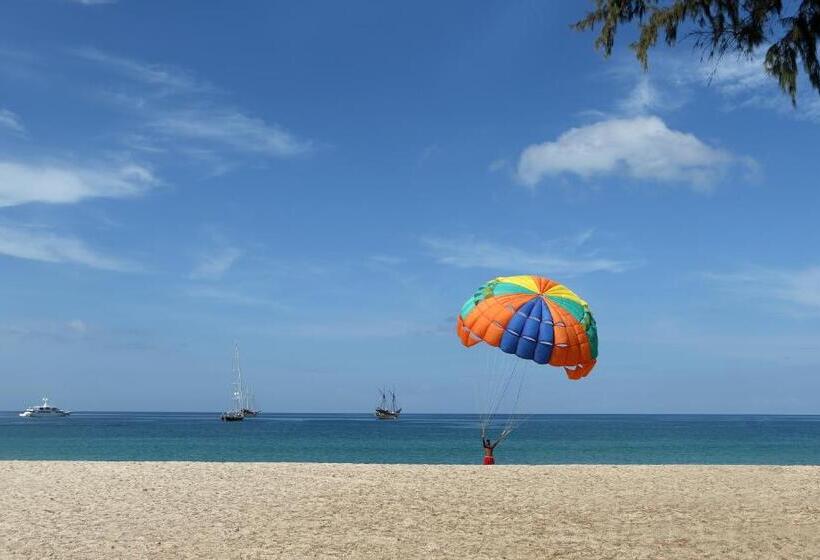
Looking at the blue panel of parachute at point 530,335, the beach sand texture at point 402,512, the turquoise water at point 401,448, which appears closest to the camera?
the beach sand texture at point 402,512

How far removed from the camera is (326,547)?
10.8 metres

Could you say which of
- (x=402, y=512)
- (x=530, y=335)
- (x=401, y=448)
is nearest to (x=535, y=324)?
(x=530, y=335)

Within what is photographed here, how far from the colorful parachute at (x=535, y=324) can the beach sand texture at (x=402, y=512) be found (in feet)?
9.00

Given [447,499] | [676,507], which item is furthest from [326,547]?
[676,507]

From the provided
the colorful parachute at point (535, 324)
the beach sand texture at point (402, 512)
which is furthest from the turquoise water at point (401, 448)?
the beach sand texture at point (402, 512)

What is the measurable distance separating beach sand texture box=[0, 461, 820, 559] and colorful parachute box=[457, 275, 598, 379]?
2742 mm

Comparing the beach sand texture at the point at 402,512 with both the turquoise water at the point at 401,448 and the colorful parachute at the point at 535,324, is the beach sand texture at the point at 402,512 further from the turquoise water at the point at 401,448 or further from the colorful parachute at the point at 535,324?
the turquoise water at the point at 401,448

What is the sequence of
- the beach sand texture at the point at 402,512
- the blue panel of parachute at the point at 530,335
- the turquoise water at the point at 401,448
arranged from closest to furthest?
the beach sand texture at the point at 402,512, the blue panel of parachute at the point at 530,335, the turquoise water at the point at 401,448

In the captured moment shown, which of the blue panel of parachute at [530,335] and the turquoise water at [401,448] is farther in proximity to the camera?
the turquoise water at [401,448]

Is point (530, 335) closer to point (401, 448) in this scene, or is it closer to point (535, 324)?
point (535, 324)

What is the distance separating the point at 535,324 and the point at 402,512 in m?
7.03

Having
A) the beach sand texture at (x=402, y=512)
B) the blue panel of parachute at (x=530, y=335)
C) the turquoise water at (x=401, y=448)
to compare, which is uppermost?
the blue panel of parachute at (x=530, y=335)

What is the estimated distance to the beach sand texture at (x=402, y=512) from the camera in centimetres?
1085

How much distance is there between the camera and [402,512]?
13.3 meters
